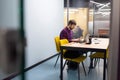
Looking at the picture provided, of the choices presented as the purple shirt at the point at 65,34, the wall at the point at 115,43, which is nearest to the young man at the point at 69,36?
the purple shirt at the point at 65,34

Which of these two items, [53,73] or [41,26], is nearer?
[53,73]

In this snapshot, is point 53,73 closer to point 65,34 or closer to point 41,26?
point 65,34

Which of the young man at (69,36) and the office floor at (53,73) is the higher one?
the young man at (69,36)

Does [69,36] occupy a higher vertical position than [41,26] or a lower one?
lower

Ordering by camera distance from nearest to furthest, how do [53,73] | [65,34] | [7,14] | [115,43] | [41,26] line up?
[115,43]
[7,14]
[53,73]
[65,34]
[41,26]

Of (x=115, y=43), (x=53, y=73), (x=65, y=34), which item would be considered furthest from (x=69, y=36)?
(x=115, y=43)

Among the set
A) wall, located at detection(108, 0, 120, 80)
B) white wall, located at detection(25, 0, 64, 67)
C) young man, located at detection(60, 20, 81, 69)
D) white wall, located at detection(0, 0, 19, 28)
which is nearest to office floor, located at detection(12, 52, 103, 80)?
white wall, located at detection(25, 0, 64, 67)

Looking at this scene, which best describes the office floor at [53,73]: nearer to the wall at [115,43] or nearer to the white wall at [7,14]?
the white wall at [7,14]

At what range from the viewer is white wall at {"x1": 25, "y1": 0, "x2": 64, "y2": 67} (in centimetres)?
420

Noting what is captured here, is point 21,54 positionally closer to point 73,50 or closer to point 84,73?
point 73,50

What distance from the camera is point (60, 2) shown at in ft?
20.3

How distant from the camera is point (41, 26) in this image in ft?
15.9

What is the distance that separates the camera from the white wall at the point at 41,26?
4.20m

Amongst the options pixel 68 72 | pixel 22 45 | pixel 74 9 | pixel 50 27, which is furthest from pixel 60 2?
pixel 22 45
